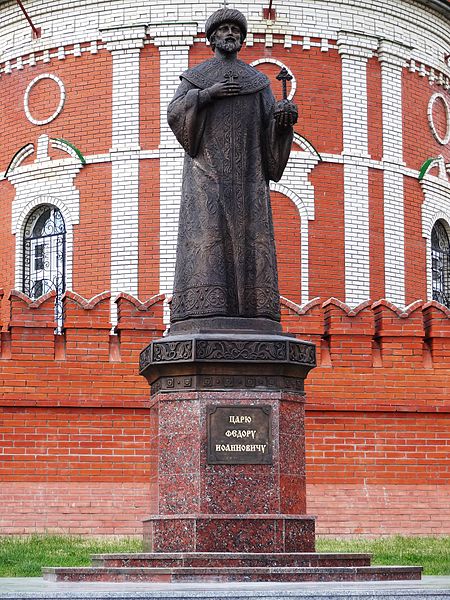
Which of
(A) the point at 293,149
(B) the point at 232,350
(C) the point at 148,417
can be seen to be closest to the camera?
(B) the point at 232,350

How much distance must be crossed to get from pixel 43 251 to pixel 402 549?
11159 millimetres

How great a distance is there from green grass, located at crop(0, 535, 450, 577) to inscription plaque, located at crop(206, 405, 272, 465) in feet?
10.6

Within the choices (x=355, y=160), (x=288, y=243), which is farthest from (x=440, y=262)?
(x=288, y=243)

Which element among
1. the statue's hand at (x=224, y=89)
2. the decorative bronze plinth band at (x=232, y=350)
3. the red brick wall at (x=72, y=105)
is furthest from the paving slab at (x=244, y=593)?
the red brick wall at (x=72, y=105)

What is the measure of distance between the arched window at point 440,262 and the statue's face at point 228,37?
15.2 meters

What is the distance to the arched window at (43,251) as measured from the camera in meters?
24.0

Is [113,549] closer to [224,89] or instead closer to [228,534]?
[228,534]

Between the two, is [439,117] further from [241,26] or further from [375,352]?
[241,26]

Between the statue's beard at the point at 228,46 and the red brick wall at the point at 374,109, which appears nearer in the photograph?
the statue's beard at the point at 228,46

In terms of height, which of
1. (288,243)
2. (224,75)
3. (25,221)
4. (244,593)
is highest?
(25,221)

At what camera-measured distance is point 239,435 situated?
9.96 meters

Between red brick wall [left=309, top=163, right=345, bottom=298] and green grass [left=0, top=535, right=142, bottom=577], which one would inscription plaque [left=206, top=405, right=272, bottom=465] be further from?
red brick wall [left=309, top=163, right=345, bottom=298]

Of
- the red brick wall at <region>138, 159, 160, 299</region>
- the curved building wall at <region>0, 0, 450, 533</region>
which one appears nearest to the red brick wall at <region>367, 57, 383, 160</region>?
the curved building wall at <region>0, 0, 450, 533</region>

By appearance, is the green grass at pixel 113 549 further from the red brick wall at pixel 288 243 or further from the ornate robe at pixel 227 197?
the red brick wall at pixel 288 243
